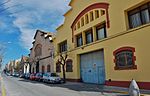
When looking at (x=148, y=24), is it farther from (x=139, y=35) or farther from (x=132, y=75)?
(x=132, y=75)

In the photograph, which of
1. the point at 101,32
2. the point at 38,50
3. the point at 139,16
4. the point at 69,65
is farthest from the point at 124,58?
the point at 38,50

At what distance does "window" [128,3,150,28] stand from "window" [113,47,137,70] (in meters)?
2.37

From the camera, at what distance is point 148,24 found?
15.0 m

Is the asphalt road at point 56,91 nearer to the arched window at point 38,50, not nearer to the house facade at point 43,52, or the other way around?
the house facade at point 43,52

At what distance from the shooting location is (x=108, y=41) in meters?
19.9

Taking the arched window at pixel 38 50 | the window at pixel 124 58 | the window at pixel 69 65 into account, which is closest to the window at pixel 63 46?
the window at pixel 69 65

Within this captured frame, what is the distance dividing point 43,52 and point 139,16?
31.1 m

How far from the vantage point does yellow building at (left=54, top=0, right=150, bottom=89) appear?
52.3ft

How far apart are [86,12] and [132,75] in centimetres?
1157

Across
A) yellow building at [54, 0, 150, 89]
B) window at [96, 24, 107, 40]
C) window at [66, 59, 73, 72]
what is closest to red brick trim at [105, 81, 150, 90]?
yellow building at [54, 0, 150, 89]

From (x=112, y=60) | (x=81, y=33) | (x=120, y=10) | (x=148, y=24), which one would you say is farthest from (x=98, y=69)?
(x=148, y=24)

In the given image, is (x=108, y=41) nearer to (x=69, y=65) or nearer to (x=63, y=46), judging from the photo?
(x=69, y=65)

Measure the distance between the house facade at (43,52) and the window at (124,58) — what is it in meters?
21.0

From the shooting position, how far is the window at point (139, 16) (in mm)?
16141
